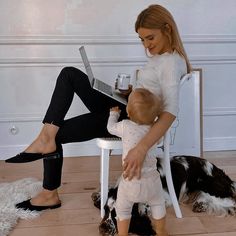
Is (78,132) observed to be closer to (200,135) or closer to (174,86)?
(174,86)

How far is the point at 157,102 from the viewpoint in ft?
4.97

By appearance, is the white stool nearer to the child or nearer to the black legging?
the black legging

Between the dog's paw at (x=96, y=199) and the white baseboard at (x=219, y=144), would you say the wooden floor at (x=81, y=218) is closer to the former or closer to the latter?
the dog's paw at (x=96, y=199)

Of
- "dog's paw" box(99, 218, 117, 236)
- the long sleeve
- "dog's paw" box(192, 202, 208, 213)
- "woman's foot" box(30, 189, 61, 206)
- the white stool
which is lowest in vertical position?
"dog's paw" box(99, 218, 117, 236)

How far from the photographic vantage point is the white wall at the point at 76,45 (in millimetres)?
2568

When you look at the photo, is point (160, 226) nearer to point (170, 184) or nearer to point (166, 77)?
point (170, 184)

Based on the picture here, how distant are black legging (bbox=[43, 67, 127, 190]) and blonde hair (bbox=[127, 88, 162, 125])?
0.36m

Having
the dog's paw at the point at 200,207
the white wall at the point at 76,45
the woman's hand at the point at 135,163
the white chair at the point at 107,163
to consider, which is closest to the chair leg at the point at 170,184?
the white chair at the point at 107,163

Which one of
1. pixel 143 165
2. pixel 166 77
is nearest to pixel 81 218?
pixel 143 165

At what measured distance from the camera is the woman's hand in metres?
1.48

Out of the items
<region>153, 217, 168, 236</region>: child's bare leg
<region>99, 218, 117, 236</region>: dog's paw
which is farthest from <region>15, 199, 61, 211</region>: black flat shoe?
<region>153, 217, 168, 236</region>: child's bare leg

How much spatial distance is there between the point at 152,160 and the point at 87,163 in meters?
1.16

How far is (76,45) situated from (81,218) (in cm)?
126

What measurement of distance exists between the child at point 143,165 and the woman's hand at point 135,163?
0.03 metres
